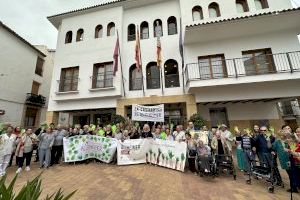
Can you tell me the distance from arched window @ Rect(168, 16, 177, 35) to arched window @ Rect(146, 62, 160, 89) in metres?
2.76

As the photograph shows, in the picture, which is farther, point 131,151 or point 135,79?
point 135,79

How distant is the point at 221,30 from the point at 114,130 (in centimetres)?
872

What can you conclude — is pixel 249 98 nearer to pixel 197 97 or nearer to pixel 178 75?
pixel 197 97

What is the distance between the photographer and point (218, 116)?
12.0 m

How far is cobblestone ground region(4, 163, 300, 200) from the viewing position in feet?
14.4

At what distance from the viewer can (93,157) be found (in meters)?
7.73

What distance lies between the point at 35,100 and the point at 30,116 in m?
1.83

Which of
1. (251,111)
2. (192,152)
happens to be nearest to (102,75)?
(192,152)

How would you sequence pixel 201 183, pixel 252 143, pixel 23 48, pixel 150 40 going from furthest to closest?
pixel 23 48
pixel 150 40
pixel 252 143
pixel 201 183

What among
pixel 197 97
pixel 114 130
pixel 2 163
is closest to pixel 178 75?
pixel 197 97

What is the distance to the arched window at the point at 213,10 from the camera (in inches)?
463

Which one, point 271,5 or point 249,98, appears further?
point 271,5

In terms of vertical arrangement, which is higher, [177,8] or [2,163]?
[177,8]

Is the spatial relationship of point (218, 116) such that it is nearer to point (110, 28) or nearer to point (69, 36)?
point (110, 28)
